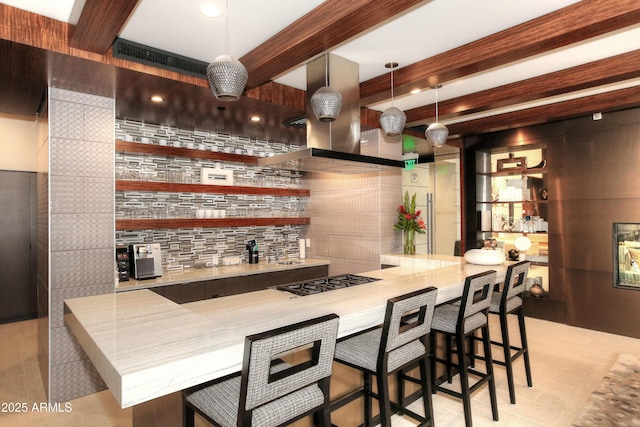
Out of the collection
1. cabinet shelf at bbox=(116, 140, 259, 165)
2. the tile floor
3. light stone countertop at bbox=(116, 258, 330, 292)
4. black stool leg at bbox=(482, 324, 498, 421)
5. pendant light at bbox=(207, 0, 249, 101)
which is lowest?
the tile floor

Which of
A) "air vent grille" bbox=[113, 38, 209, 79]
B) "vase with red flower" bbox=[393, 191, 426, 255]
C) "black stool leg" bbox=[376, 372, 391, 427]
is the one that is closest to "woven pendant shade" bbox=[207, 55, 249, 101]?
"air vent grille" bbox=[113, 38, 209, 79]

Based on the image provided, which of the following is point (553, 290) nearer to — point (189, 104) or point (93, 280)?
point (189, 104)

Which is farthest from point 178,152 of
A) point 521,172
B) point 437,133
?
point 521,172

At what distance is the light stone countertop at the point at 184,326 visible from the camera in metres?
1.28

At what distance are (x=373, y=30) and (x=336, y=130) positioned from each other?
82cm

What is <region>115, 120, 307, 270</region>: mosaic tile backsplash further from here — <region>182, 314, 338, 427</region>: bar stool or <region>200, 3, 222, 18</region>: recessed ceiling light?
<region>182, 314, 338, 427</region>: bar stool

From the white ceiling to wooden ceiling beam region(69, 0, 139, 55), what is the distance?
0.53 feet

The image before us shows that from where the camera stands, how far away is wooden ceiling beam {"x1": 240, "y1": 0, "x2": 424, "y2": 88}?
201 centimetres

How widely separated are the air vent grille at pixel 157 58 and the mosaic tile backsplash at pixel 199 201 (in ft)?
4.29

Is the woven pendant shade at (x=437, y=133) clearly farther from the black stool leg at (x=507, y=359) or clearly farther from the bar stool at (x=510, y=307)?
the black stool leg at (x=507, y=359)

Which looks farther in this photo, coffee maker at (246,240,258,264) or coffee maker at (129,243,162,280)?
coffee maker at (246,240,258,264)

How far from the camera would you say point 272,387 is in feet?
4.55

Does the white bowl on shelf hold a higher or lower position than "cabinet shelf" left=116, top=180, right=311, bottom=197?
lower

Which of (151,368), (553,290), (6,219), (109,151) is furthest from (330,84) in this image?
(6,219)
